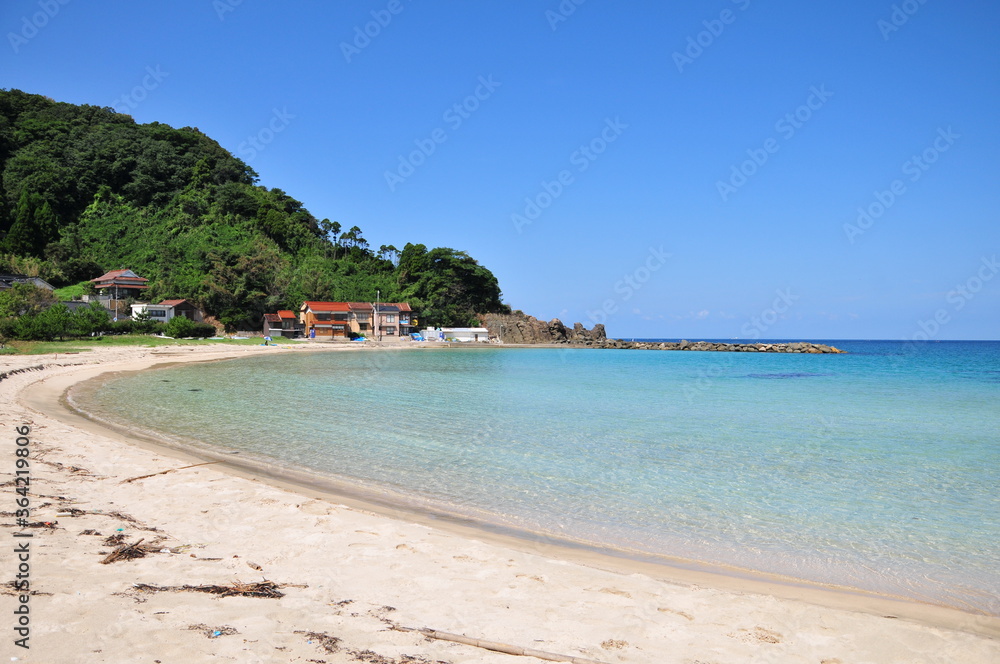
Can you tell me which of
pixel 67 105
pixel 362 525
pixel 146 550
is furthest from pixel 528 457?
pixel 67 105

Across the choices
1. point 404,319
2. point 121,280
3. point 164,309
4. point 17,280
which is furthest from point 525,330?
point 17,280

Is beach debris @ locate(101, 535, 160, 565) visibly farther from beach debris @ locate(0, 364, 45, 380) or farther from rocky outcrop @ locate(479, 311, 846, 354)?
rocky outcrop @ locate(479, 311, 846, 354)

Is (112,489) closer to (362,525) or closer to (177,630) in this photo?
(362,525)

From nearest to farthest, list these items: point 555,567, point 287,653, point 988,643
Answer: point 287,653
point 988,643
point 555,567

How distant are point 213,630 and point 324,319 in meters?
73.0

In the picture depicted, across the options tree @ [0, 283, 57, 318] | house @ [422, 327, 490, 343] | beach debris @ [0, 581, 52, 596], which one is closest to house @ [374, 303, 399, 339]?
house @ [422, 327, 490, 343]

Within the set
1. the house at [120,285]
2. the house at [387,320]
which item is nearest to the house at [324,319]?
the house at [387,320]

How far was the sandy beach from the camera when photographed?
3.52 metres

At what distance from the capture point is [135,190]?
3469 inches

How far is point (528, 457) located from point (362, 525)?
5.55m

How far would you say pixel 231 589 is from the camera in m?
4.28

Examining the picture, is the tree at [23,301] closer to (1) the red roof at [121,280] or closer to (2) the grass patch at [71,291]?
(2) the grass patch at [71,291]

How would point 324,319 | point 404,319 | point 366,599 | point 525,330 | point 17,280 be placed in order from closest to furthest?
point 366,599, point 17,280, point 324,319, point 404,319, point 525,330

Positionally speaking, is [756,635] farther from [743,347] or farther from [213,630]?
[743,347]
